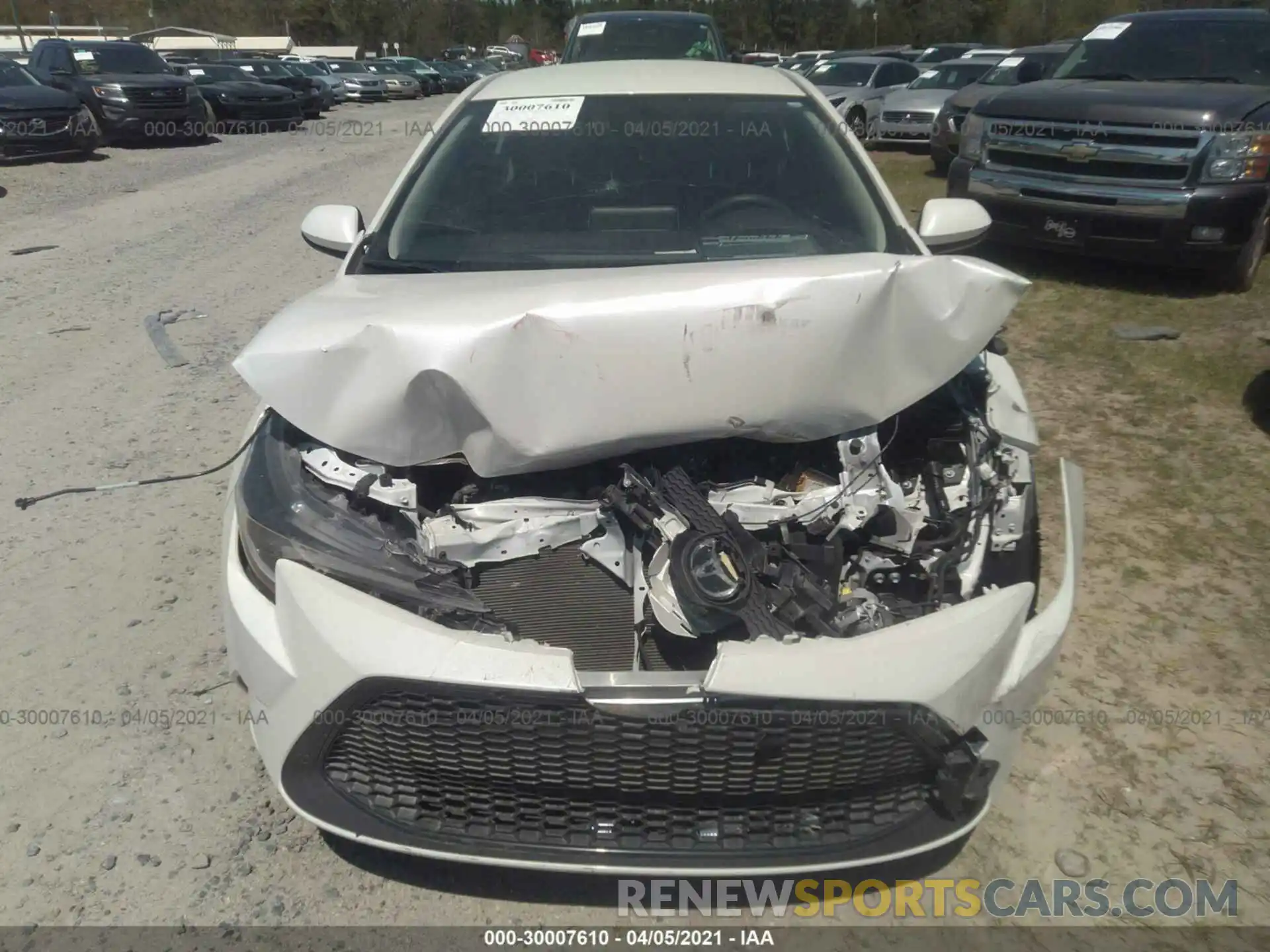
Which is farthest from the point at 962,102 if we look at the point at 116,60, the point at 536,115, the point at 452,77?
the point at 452,77

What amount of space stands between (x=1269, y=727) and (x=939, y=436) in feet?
4.49

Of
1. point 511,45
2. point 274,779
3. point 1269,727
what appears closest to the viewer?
point 274,779

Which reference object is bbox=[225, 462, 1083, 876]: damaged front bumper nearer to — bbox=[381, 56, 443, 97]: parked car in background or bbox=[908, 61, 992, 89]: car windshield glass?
bbox=[908, 61, 992, 89]: car windshield glass

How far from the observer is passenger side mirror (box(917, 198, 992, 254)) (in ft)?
10.1

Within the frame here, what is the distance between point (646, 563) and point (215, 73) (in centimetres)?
2308

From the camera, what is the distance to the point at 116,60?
16156mm

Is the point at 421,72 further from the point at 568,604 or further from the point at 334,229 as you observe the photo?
the point at 568,604

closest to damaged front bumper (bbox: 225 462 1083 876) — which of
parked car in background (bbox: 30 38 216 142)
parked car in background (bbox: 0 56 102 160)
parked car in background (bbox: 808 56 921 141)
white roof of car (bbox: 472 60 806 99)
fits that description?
white roof of car (bbox: 472 60 806 99)

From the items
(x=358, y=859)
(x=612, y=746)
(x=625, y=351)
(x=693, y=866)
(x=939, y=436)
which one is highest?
(x=625, y=351)

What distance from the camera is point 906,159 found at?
13.2 m

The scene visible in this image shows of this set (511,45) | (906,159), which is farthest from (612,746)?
(511,45)

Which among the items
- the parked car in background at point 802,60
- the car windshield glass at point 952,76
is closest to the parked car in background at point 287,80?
the parked car in background at point 802,60

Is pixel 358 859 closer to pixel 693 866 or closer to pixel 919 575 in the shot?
pixel 693 866

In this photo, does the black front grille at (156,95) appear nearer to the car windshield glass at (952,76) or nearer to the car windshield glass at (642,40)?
the car windshield glass at (642,40)
